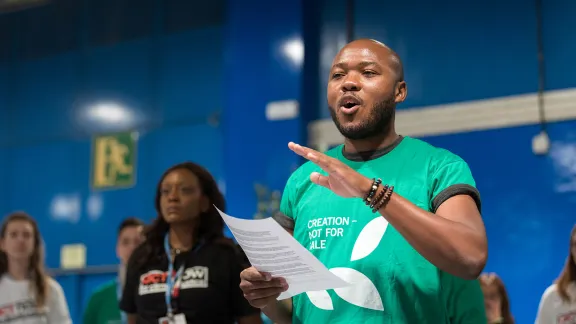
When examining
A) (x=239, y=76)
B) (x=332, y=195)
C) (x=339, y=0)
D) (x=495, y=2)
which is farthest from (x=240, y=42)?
(x=332, y=195)

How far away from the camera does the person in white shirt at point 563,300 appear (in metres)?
4.38

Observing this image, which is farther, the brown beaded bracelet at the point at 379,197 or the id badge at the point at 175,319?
the id badge at the point at 175,319

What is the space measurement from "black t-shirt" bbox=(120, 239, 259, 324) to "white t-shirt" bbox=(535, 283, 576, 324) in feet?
6.90

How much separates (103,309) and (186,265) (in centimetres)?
198

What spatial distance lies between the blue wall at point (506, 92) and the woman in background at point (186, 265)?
3.40 m

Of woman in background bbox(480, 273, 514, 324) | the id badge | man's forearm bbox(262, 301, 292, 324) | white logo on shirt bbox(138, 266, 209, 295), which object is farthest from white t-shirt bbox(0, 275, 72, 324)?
man's forearm bbox(262, 301, 292, 324)

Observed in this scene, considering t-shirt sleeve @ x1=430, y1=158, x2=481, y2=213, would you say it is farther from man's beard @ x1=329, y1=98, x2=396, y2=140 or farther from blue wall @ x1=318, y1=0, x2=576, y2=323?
blue wall @ x1=318, y1=0, x2=576, y2=323

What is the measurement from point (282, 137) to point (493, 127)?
1.93 m

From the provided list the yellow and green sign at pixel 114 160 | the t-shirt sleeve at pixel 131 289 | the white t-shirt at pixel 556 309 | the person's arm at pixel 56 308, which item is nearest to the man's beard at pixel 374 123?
the t-shirt sleeve at pixel 131 289

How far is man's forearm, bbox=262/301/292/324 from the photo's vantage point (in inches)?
74.6

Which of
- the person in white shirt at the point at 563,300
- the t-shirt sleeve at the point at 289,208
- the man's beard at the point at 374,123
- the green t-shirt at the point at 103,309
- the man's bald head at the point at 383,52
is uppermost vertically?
the man's bald head at the point at 383,52

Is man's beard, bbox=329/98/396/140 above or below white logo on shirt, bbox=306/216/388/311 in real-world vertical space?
above

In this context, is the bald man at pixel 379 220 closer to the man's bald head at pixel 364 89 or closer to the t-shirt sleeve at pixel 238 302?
the man's bald head at pixel 364 89

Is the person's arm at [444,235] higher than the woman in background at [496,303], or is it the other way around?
the person's arm at [444,235]
